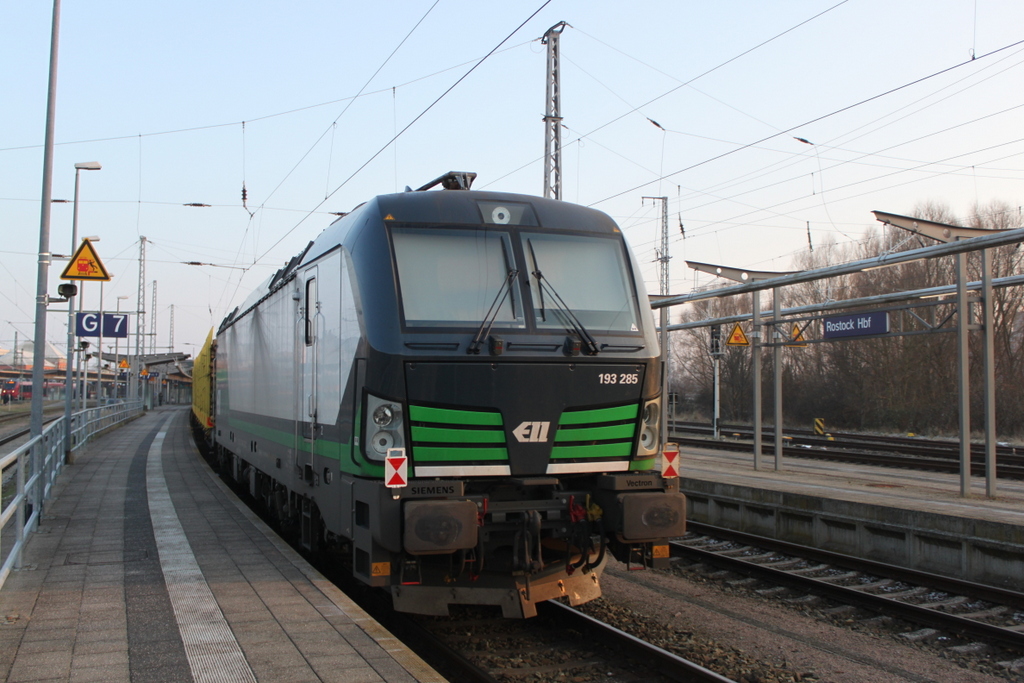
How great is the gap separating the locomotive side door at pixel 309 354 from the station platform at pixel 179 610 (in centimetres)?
131

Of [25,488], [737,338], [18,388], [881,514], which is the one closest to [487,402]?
[25,488]

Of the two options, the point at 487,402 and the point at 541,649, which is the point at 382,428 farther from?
the point at 541,649

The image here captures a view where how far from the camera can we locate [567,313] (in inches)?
266

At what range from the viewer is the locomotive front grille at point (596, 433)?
21.6ft

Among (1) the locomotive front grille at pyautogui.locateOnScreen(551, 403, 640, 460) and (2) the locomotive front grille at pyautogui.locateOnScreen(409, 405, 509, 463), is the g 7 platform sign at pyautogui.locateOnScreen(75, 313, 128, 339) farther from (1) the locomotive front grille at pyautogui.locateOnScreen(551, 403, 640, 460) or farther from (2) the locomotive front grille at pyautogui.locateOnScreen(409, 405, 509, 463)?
(1) the locomotive front grille at pyautogui.locateOnScreen(551, 403, 640, 460)

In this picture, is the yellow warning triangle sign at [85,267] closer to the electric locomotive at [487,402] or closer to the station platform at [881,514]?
the electric locomotive at [487,402]

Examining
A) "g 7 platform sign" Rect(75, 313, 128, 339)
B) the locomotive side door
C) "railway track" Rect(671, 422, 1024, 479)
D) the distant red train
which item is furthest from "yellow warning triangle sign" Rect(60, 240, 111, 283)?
the distant red train

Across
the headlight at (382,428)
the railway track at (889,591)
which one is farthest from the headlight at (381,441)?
the railway track at (889,591)

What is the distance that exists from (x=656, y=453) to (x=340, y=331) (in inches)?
109

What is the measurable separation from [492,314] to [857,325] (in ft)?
32.9

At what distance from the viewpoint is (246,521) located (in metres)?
10.8

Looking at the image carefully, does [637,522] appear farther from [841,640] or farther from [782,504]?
[782,504]

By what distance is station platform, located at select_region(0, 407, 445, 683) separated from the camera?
4.95m

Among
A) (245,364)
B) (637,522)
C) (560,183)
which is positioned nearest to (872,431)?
(560,183)
